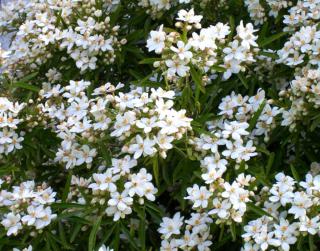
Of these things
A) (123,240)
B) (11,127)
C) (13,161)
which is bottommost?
(123,240)

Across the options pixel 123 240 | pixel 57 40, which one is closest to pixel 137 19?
pixel 57 40

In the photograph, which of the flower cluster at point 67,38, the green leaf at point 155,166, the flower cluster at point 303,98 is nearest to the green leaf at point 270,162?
the flower cluster at point 303,98

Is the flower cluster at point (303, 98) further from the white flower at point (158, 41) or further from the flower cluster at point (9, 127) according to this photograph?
the flower cluster at point (9, 127)

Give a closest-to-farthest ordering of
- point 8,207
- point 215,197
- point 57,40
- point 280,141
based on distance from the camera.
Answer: point 215,197 < point 8,207 < point 280,141 < point 57,40

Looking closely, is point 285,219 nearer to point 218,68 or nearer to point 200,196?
point 200,196

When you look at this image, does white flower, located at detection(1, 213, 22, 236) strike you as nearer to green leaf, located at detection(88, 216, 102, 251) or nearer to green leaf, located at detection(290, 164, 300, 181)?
green leaf, located at detection(88, 216, 102, 251)

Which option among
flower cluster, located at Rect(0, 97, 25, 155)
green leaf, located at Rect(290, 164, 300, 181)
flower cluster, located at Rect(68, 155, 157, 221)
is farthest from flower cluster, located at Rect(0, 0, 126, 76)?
green leaf, located at Rect(290, 164, 300, 181)

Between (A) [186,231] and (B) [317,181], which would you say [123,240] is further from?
(B) [317,181]
